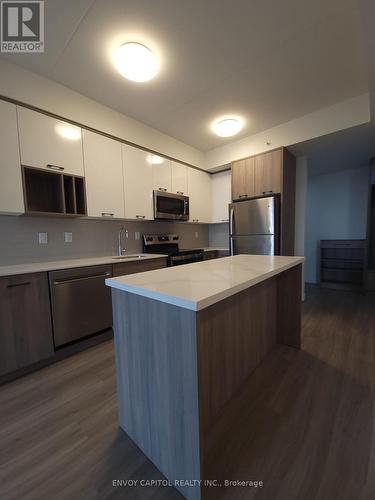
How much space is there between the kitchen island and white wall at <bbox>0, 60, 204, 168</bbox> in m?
2.07

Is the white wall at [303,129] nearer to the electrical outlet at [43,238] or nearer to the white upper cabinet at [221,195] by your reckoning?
the white upper cabinet at [221,195]

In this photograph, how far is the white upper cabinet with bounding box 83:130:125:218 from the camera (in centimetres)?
240

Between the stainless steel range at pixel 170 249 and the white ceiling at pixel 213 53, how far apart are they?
1.75 m

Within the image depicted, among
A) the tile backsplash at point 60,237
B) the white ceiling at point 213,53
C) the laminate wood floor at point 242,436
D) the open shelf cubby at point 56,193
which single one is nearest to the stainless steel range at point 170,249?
the tile backsplash at point 60,237

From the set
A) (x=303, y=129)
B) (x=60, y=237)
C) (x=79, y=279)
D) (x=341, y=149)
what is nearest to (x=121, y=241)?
(x=60, y=237)

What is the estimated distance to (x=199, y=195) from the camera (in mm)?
3965

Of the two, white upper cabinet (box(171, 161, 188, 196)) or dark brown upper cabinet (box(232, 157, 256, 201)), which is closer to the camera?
dark brown upper cabinet (box(232, 157, 256, 201))

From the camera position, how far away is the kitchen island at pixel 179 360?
0.82m

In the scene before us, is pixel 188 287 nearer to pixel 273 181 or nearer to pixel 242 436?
pixel 242 436

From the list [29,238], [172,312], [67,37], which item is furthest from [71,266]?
[67,37]

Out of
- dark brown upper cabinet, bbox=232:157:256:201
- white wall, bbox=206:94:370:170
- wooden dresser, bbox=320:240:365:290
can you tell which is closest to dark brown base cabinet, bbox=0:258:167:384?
dark brown upper cabinet, bbox=232:157:256:201

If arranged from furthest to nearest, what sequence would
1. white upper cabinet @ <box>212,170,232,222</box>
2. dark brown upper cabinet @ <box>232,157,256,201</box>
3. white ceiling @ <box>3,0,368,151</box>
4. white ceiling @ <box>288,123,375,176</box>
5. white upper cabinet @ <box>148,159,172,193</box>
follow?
white upper cabinet @ <box>212,170,232,222</box> → dark brown upper cabinet @ <box>232,157,256,201</box> → white upper cabinet @ <box>148,159,172,193</box> → white ceiling @ <box>288,123,375,176</box> → white ceiling @ <box>3,0,368,151</box>

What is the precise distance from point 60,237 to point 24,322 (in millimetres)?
1037

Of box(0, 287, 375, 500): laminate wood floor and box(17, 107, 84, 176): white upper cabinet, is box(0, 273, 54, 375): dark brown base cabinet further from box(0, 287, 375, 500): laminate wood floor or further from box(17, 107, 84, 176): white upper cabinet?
box(17, 107, 84, 176): white upper cabinet
